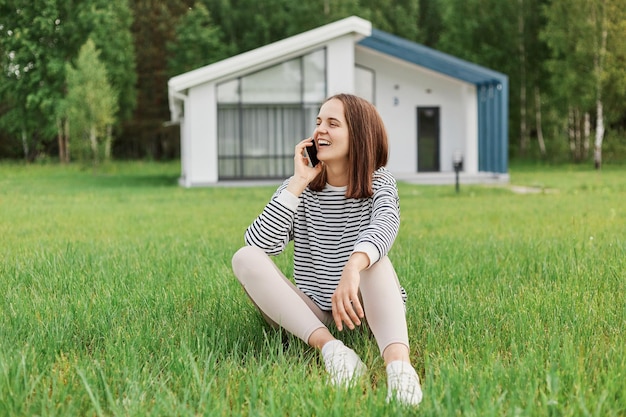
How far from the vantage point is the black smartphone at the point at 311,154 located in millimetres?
3283

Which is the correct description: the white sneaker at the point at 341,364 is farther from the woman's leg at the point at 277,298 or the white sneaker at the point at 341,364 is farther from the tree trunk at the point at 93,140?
the tree trunk at the point at 93,140

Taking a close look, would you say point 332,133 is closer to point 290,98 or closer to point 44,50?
point 290,98

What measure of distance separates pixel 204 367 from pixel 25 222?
7191mm

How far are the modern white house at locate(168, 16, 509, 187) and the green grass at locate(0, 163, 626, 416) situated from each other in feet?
40.0

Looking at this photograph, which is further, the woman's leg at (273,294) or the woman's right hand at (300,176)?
the woman's right hand at (300,176)

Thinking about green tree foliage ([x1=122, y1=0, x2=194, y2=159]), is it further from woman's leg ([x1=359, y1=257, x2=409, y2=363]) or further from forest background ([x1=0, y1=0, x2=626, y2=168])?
woman's leg ([x1=359, y1=257, x2=409, y2=363])

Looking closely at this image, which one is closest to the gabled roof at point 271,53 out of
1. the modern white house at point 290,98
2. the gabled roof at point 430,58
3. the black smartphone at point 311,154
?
the modern white house at point 290,98

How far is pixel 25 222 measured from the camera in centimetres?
928

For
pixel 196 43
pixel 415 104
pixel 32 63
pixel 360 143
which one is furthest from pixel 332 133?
pixel 196 43

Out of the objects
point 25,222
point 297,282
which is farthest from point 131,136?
point 297,282

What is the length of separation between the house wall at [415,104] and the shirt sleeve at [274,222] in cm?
1949

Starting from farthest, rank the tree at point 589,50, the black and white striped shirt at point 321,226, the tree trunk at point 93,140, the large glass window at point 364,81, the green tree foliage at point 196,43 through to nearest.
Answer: the green tree foliage at point 196,43
the tree trunk at point 93,140
the tree at point 589,50
the large glass window at point 364,81
the black and white striped shirt at point 321,226

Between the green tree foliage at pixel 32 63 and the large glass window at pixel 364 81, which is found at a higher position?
the green tree foliage at pixel 32 63

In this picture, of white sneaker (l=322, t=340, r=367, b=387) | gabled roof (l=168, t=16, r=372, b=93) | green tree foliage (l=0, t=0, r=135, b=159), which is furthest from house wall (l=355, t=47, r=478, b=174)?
white sneaker (l=322, t=340, r=367, b=387)
